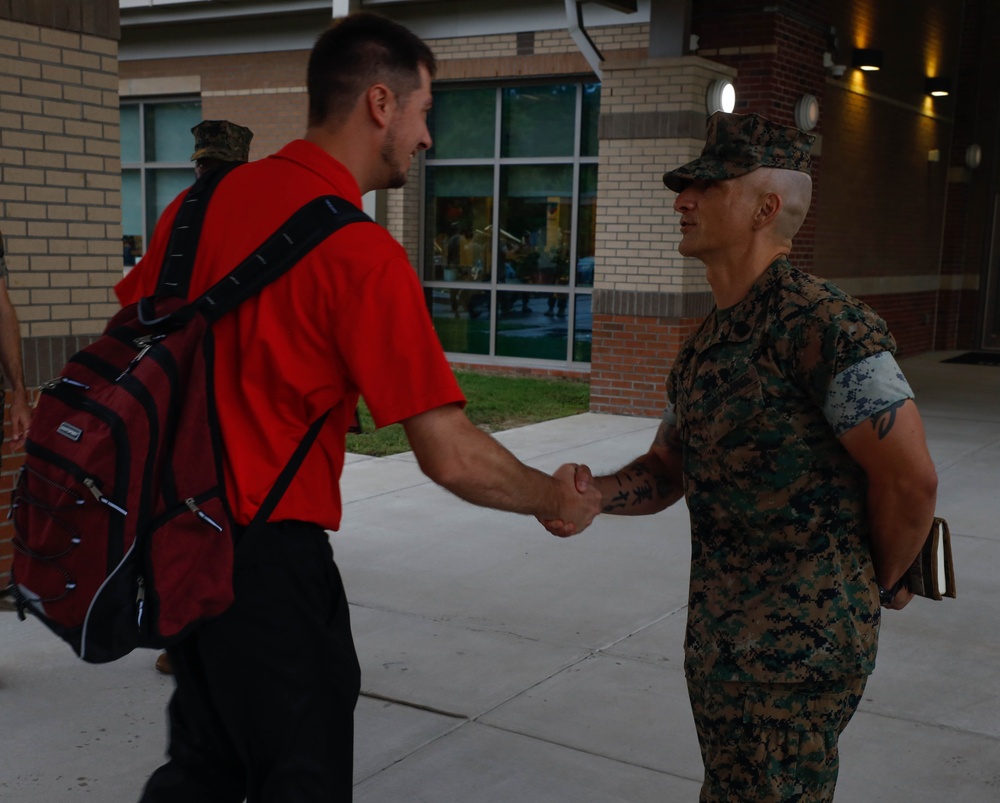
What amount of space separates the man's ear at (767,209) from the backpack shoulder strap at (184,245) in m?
1.16

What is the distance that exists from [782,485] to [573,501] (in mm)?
564

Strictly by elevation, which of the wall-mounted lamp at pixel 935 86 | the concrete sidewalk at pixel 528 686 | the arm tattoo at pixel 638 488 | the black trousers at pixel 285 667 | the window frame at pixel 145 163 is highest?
the wall-mounted lamp at pixel 935 86

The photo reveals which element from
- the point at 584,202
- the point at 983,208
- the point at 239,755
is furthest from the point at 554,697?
the point at 983,208

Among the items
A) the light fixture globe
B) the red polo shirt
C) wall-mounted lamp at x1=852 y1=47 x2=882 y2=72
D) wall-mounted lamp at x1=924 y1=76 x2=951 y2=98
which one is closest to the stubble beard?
the red polo shirt

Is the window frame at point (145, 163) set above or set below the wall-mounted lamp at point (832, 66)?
below

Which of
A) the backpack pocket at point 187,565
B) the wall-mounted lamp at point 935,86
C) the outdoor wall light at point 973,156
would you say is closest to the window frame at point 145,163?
the wall-mounted lamp at point 935,86

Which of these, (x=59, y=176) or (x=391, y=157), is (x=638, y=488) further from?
(x=59, y=176)

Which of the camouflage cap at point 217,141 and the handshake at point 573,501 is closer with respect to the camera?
the handshake at point 573,501

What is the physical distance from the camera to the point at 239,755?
2.54 m

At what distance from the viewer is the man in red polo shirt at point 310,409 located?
7.40 feet

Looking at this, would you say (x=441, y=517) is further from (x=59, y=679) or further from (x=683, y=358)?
(x=683, y=358)

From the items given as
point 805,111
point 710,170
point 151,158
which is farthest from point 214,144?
point 151,158

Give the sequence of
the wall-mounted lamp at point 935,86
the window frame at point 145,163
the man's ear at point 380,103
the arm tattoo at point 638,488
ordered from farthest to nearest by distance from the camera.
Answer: the wall-mounted lamp at point 935,86 → the window frame at point 145,163 → the arm tattoo at point 638,488 → the man's ear at point 380,103

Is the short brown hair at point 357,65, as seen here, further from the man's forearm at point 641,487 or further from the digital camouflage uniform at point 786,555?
the man's forearm at point 641,487
